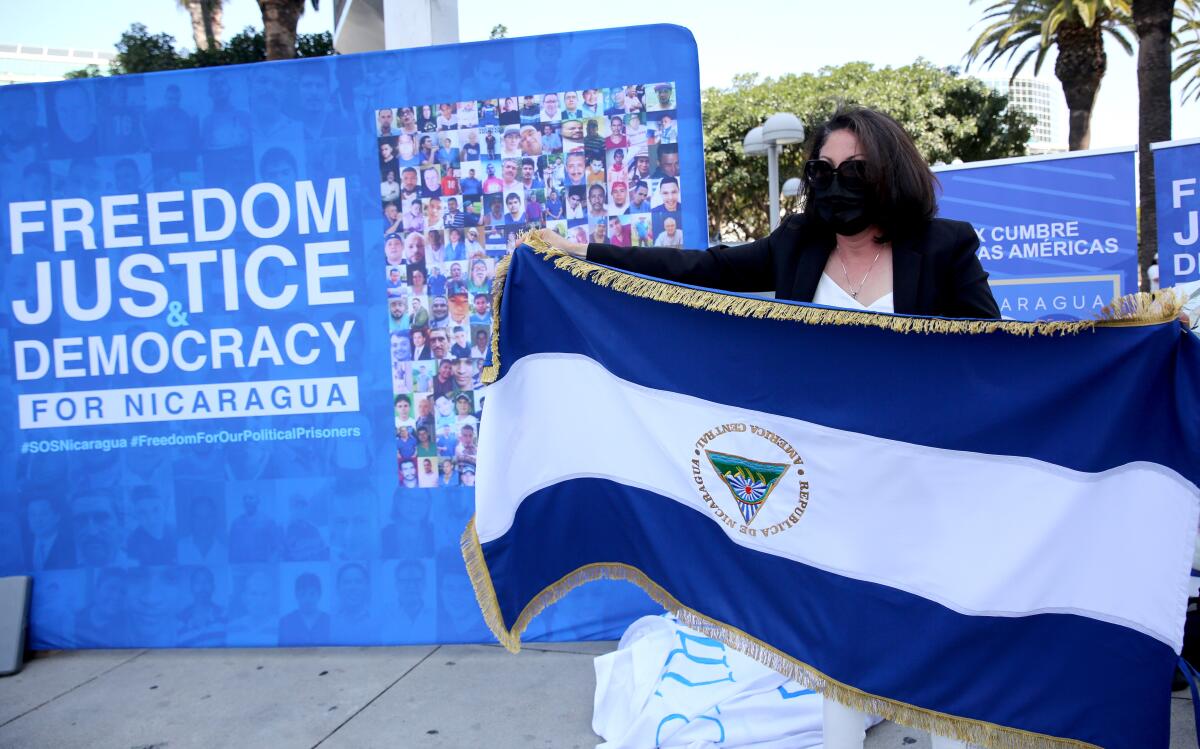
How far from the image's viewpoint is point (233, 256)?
4.45m

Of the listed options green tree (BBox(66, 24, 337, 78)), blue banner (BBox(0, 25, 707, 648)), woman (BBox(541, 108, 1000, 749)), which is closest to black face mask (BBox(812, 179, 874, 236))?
woman (BBox(541, 108, 1000, 749))

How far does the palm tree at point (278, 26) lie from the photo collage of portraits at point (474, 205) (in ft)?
30.6

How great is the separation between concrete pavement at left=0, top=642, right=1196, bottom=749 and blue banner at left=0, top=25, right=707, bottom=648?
17 cm

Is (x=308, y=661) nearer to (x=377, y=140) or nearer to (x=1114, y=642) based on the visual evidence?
(x=377, y=140)

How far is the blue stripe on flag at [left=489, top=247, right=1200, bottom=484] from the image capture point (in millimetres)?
2002

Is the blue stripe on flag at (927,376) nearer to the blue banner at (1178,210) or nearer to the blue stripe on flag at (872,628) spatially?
the blue stripe on flag at (872,628)

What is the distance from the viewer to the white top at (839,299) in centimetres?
231

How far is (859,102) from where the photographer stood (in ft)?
94.0

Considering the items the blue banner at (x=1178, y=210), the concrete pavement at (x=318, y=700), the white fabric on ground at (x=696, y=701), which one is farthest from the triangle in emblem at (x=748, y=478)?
the blue banner at (x=1178, y=210)

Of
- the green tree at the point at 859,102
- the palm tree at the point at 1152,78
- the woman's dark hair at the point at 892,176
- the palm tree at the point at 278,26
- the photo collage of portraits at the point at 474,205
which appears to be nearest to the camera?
the woman's dark hair at the point at 892,176

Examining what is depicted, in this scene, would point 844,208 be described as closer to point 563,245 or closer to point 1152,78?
point 563,245

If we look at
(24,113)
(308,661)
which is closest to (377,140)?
(24,113)

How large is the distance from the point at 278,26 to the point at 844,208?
12.1 metres

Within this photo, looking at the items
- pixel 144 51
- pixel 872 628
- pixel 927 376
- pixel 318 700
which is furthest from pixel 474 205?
pixel 144 51
